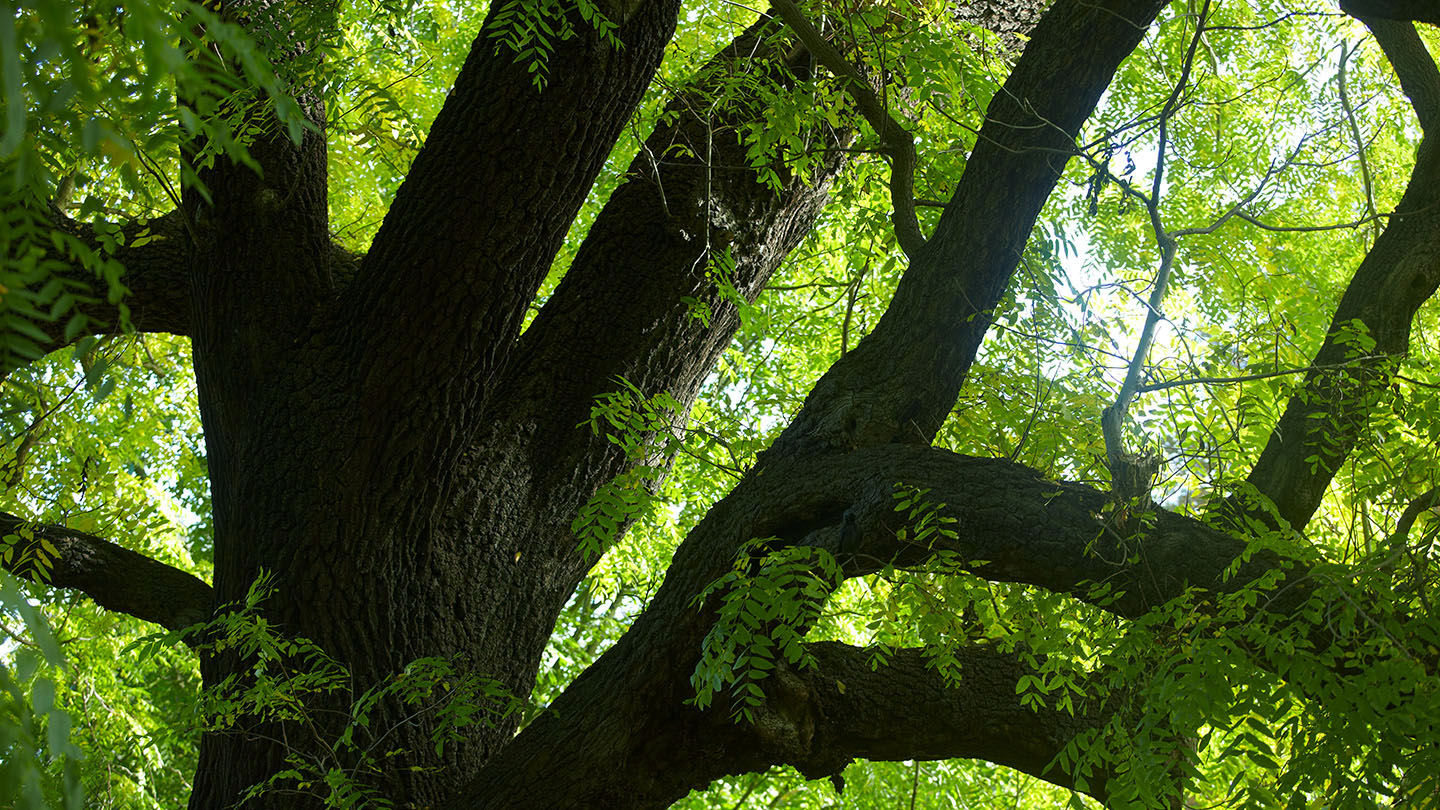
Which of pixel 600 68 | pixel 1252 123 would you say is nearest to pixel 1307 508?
pixel 600 68

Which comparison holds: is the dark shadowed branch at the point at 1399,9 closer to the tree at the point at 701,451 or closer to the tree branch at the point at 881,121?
the tree at the point at 701,451

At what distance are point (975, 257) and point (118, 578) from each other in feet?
10.5

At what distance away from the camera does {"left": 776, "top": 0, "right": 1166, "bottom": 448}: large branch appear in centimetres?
329

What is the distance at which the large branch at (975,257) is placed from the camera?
10.8 feet

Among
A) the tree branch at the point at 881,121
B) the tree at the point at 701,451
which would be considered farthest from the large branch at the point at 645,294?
the tree branch at the point at 881,121

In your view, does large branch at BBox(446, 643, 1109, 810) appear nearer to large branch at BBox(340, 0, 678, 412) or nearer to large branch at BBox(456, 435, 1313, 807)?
large branch at BBox(456, 435, 1313, 807)

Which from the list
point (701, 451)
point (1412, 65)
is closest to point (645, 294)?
point (701, 451)

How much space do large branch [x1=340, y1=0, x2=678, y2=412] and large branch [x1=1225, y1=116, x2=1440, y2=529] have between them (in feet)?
6.93

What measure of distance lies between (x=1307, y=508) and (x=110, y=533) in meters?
6.00

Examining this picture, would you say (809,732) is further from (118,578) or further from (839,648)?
(118,578)

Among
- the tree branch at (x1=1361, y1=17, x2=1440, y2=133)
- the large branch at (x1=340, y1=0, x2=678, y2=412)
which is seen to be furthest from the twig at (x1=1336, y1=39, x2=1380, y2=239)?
the large branch at (x1=340, y1=0, x2=678, y2=412)

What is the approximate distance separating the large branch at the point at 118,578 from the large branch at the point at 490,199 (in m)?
1.13

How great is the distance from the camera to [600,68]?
3289 millimetres

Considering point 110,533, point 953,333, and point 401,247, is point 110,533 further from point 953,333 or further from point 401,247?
point 953,333
